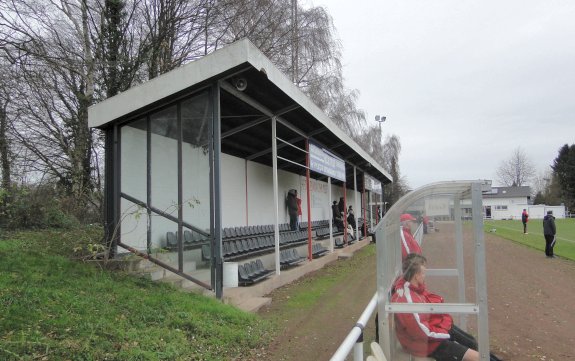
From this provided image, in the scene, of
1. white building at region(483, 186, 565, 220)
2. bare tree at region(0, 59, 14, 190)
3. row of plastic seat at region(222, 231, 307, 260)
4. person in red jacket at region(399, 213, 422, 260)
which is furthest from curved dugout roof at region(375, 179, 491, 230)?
white building at region(483, 186, 565, 220)

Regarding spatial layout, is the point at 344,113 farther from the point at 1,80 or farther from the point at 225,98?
the point at 225,98

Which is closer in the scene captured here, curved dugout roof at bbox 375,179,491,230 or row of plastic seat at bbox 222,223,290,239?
curved dugout roof at bbox 375,179,491,230

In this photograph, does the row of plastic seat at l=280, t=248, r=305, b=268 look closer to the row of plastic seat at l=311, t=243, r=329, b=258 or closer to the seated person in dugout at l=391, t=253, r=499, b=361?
the row of plastic seat at l=311, t=243, r=329, b=258

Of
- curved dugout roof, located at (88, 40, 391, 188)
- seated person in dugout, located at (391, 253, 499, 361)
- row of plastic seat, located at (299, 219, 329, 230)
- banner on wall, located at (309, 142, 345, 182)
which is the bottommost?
seated person in dugout, located at (391, 253, 499, 361)

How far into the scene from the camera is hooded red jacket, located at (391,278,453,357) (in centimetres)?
359

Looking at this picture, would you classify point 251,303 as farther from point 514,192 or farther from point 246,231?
point 514,192

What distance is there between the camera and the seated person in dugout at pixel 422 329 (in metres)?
3.60

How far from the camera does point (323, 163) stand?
44.1ft

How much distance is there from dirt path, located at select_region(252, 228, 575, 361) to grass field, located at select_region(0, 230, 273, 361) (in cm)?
54

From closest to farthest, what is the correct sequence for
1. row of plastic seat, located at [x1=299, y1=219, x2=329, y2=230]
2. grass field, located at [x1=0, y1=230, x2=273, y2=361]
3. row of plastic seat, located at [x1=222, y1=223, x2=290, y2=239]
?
grass field, located at [x1=0, y1=230, x2=273, y2=361]
row of plastic seat, located at [x1=222, y1=223, x2=290, y2=239]
row of plastic seat, located at [x1=299, y1=219, x2=329, y2=230]

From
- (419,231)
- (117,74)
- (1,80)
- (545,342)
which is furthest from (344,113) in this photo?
(419,231)

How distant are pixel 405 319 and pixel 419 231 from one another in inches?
28.5

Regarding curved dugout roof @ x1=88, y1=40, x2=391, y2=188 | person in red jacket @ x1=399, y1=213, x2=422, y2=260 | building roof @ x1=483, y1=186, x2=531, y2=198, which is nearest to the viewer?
person in red jacket @ x1=399, y1=213, x2=422, y2=260

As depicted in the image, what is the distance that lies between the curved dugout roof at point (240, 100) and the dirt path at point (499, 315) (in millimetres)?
3776
